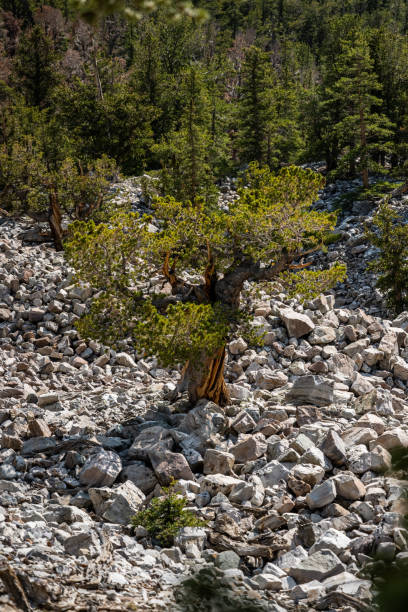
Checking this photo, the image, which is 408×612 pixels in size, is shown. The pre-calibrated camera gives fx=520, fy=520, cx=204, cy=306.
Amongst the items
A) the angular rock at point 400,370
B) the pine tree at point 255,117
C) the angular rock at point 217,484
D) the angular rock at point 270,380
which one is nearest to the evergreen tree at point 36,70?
the pine tree at point 255,117

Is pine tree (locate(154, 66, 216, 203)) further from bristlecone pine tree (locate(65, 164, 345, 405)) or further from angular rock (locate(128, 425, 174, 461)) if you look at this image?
angular rock (locate(128, 425, 174, 461))

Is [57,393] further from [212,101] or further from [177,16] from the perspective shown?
[212,101]

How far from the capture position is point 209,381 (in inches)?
409

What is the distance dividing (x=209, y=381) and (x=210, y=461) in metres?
2.19

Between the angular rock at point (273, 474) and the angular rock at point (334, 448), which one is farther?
the angular rock at point (334, 448)

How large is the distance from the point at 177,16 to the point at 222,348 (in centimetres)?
695

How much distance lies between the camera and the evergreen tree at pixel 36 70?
42594mm

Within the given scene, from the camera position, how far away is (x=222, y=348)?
10266 mm

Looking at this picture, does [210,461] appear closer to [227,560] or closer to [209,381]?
[209,381]

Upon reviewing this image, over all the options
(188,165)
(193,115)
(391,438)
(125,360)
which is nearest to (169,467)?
(391,438)

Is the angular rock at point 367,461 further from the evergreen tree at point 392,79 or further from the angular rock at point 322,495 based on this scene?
the evergreen tree at point 392,79

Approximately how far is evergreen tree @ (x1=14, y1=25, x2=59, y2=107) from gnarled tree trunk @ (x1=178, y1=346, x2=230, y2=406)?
39.4 m

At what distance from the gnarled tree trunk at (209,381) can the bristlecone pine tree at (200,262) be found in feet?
0.07

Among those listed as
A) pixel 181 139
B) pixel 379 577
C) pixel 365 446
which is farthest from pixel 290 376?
pixel 181 139
